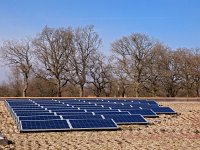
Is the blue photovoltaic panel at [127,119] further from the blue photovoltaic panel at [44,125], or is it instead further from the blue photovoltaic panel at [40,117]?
the blue photovoltaic panel at [44,125]

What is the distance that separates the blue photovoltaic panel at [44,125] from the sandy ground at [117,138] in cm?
32

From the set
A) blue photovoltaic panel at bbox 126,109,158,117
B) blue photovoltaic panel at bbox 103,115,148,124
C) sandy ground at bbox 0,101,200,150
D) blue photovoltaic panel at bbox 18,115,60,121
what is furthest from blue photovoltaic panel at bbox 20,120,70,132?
blue photovoltaic panel at bbox 126,109,158,117

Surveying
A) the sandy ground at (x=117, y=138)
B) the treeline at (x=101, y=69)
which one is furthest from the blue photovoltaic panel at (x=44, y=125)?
the treeline at (x=101, y=69)

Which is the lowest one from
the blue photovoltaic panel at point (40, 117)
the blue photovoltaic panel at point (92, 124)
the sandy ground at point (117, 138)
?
the sandy ground at point (117, 138)

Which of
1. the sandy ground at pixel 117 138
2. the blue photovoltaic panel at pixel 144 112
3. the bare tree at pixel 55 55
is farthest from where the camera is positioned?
the bare tree at pixel 55 55

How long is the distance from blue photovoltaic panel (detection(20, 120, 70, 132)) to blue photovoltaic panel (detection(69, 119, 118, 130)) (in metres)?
0.39

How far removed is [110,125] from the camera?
1541 centimetres

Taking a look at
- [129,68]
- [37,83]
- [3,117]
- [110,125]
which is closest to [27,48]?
[37,83]

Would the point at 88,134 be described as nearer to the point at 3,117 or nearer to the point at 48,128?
the point at 48,128

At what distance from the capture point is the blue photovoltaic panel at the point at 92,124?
14.9 metres

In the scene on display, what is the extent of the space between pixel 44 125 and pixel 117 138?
3136 millimetres

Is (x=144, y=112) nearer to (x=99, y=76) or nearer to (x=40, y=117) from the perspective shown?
(x=40, y=117)

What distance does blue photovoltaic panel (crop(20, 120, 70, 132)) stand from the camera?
1421cm

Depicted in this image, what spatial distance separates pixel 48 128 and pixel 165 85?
3656 centimetres
